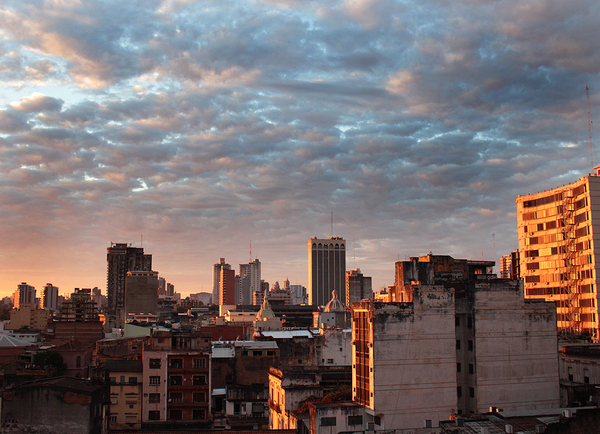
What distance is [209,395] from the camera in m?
77.0

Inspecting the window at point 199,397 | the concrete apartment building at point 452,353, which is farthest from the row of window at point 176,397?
the concrete apartment building at point 452,353

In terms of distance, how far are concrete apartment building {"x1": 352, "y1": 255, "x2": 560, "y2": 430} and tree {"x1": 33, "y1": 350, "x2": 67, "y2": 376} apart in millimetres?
56547

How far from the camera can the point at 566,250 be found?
88375 millimetres

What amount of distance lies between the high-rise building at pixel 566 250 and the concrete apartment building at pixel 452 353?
20658 mm

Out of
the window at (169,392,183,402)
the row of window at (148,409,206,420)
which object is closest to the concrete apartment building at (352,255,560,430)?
the row of window at (148,409,206,420)

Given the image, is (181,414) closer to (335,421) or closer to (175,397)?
(175,397)

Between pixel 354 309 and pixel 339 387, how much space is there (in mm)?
13139

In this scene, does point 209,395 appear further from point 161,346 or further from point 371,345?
point 371,345

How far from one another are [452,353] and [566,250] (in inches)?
1380

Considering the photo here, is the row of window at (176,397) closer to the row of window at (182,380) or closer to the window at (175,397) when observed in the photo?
the window at (175,397)

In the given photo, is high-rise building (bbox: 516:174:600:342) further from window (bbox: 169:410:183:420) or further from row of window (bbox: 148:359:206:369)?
window (bbox: 169:410:183:420)

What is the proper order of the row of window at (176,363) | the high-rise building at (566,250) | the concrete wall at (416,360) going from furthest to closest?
the high-rise building at (566,250)
the row of window at (176,363)
the concrete wall at (416,360)

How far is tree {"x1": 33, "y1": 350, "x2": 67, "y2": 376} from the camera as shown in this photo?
94981 millimetres

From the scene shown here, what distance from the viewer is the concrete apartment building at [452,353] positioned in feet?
204
